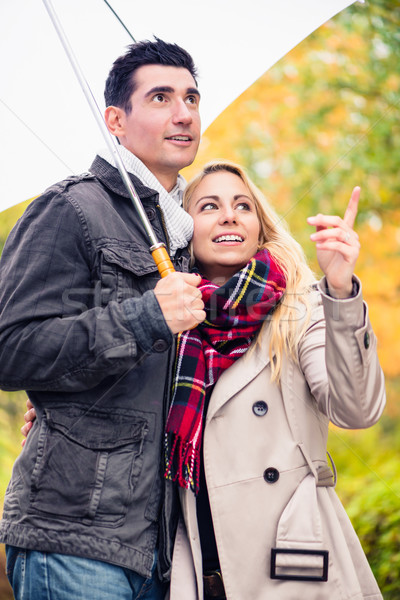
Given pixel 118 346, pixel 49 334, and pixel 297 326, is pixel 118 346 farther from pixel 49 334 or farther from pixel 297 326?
pixel 297 326

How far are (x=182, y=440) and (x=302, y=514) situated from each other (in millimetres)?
464

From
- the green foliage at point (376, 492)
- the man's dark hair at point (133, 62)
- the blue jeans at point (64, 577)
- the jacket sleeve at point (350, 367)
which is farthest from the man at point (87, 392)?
the green foliage at point (376, 492)

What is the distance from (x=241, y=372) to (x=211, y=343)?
178 millimetres

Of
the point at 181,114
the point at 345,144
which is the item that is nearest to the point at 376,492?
the point at 345,144

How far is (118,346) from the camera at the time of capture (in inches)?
76.7

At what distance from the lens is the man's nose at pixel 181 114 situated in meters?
2.55

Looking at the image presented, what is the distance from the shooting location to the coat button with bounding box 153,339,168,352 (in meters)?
2.00

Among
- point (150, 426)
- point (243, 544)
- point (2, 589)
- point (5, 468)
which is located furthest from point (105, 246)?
point (2, 589)

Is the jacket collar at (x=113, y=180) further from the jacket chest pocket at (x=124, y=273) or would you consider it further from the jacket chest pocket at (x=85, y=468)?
the jacket chest pocket at (x=85, y=468)

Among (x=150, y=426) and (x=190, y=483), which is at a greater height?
(x=150, y=426)

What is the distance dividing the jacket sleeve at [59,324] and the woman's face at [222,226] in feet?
2.31

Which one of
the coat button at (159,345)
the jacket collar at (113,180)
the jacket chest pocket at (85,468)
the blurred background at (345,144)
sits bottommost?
the jacket chest pocket at (85,468)

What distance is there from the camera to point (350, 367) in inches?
78.4

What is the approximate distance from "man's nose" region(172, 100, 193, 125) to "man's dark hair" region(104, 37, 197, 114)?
0.63 feet
